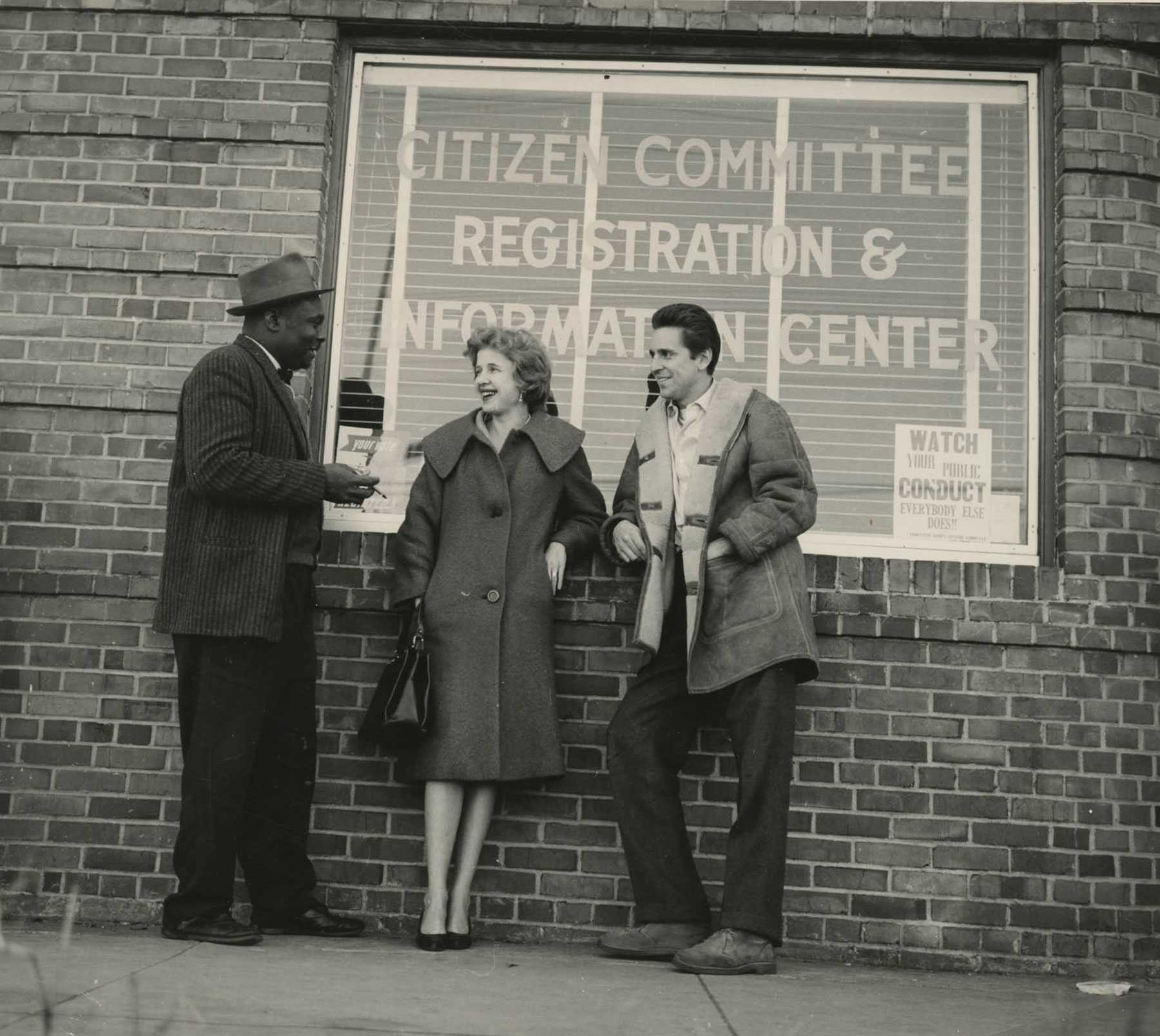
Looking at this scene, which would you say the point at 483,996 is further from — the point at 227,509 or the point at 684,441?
the point at 684,441

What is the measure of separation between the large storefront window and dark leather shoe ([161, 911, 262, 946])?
1.59 metres

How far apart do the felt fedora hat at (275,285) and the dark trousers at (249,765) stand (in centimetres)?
94

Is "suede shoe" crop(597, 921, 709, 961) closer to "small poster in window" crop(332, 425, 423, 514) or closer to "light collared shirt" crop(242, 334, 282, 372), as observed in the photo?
"small poster in window" crop(332, 425, 423, 514)

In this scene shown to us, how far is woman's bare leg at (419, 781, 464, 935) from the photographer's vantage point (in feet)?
15.7

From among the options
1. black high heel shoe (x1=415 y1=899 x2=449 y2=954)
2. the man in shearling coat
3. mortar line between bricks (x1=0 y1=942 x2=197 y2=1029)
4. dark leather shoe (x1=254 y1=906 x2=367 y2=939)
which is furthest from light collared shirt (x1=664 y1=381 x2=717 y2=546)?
mortar line between bricks (x1=0 y1=942 x2=197 y2=1029)

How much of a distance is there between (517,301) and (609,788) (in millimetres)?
1989

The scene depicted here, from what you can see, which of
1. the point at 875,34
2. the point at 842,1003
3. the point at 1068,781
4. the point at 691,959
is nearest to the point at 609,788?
the point at 691,959

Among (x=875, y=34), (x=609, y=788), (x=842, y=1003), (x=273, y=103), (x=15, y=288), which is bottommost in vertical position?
(x=842, y=1003)

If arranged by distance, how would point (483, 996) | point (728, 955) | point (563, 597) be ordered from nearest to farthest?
1. point (483, 996)
2. point (728, 955)
3. point (563, 597)

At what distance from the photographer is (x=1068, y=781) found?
509 centimetres

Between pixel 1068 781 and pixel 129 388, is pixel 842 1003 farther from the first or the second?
pixel 129 388

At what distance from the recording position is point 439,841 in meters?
4.84

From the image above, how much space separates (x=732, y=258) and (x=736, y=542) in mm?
1633

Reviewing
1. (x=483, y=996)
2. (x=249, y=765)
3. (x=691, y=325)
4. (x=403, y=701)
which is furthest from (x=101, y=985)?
(x=691, y=325)
